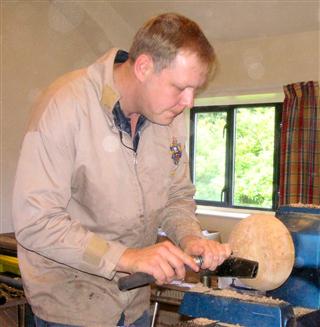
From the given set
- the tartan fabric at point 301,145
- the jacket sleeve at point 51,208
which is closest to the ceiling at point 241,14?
the tartan fabric at point 301,145

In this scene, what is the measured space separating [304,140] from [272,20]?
0.85m

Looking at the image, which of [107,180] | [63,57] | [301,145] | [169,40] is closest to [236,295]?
[107,180]

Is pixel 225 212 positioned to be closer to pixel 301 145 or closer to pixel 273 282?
pixel 301 145

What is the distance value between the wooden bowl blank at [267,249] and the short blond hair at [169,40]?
0.45 metres

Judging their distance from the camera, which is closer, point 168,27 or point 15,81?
point 168,27

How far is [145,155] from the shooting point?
1.35 meters

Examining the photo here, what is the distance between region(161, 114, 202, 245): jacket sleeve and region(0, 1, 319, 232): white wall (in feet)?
7.31

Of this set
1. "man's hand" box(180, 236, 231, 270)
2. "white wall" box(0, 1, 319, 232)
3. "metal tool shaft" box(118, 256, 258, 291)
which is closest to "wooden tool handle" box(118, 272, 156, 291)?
"metal tool shaft" box(118, 256, 258, 291)

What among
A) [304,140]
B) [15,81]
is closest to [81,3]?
[15,81]

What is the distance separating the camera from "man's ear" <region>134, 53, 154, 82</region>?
1222 mm

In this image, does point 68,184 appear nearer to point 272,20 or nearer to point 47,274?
point 47,274

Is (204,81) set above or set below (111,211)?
above

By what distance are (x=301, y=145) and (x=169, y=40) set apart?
249cm

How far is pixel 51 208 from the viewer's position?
1147 mm
